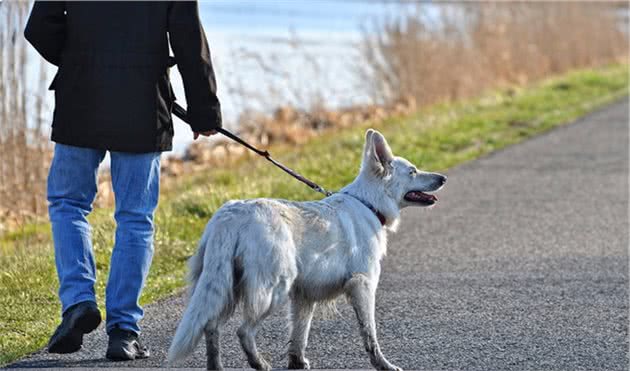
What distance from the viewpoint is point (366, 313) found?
21.3 feet

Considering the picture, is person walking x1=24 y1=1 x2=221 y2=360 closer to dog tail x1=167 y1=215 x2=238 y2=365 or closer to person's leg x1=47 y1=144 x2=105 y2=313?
person's leg x1=47 y1=144 x2=105 y2=313

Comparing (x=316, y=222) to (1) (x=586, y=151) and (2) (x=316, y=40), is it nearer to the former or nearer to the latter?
(1) (x=586, y=151)

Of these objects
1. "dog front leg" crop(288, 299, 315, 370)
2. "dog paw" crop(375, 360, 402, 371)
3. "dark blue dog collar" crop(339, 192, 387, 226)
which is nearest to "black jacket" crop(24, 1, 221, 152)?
"dark blue dog collar" crop(339, 192, 387, 226)

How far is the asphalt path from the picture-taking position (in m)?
6.95

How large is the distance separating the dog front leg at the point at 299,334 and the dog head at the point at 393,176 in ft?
2.39

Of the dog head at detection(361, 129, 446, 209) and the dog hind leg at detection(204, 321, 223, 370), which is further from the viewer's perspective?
the dog head at detection(361, 129, 446, 209)

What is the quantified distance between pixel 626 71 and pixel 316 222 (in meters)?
20.3

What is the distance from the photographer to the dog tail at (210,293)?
5965 millimetres

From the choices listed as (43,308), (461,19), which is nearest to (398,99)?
(461,19)

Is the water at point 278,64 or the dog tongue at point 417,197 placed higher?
the dog tongue at point 417,197

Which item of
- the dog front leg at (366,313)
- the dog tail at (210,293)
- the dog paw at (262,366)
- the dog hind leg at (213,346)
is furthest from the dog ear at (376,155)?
the dog hind leg at (213,346)

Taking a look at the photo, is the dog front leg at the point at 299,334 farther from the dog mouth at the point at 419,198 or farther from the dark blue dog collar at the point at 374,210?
the dog mouth at the point at 419,198

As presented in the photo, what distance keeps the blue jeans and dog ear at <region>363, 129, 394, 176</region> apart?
3.47 ft

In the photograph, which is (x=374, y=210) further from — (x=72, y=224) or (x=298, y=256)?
(x=72, y=224)
